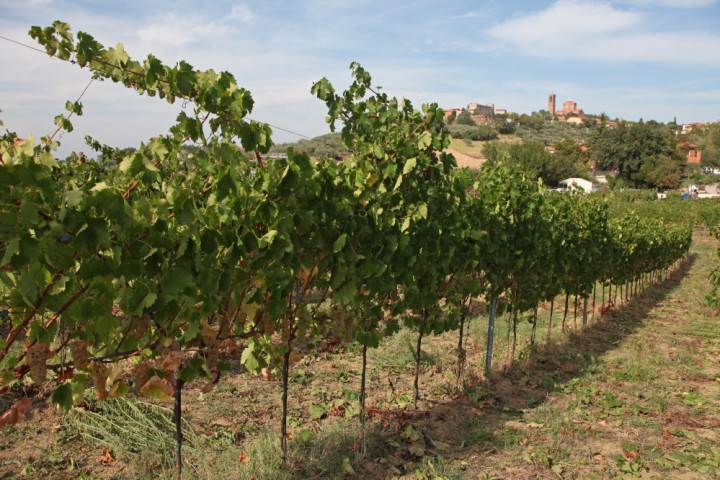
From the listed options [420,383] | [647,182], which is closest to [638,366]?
[420,383]

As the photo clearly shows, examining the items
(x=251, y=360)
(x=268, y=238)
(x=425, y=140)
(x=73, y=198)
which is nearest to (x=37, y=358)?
(x=73, y=198)

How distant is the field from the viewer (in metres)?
4.68

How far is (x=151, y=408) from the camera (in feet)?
18.3

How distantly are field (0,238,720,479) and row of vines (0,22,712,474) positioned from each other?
1.04 m

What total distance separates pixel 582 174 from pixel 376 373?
296 feet

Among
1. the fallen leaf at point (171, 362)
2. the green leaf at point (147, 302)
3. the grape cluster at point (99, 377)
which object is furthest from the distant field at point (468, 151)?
the green leaf at point (147, 302)

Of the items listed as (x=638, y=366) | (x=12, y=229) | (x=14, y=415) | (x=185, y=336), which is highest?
(x=12, y=229)

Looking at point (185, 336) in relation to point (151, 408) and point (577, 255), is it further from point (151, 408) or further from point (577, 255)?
point (577, 255)

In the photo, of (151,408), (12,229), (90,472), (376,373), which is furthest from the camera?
(376,373)

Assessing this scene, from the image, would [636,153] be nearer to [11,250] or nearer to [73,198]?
[73,198]

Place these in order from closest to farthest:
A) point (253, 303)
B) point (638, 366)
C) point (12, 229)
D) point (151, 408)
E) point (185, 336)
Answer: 1. point (12, 229)
2. point (185, 336)
3. point (253, 303)
4. point (151, 408)
5. point (638, 366)

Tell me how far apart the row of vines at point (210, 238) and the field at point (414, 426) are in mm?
1039

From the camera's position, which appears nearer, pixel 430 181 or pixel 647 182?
pixel 430 181

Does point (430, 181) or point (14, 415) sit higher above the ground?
point (430, 181)
